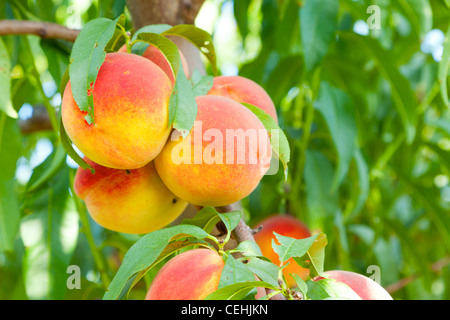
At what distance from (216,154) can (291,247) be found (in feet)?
0.40

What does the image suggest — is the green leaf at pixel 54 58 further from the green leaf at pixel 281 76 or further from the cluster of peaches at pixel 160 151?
the green leaf at pixel 281 76

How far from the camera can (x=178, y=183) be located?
0.55 meters

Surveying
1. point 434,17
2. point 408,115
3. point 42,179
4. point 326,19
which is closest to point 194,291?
point 42,179

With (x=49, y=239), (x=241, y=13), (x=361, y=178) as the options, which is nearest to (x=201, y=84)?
(x=49, y=239)

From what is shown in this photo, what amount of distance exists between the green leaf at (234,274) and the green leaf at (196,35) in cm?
31

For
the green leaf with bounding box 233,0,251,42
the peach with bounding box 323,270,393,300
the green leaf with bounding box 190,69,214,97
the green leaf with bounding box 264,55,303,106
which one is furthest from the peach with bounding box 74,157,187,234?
the green leaf with bounding box 233,0,251,42

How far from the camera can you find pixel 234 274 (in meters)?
0.46

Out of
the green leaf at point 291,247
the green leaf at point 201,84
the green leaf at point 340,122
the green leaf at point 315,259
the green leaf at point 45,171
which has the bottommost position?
the green leaf at point 45,171

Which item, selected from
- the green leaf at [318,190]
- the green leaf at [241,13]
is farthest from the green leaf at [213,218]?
the green leaf at [241,13]

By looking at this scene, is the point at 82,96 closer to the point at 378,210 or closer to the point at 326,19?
the point at 326,19

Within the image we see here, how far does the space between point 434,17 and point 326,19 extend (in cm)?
58

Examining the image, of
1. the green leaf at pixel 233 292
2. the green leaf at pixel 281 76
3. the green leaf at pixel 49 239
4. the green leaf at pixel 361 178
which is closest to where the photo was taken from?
the green leaf at pixel 233 292

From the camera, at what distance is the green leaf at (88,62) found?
494 mm

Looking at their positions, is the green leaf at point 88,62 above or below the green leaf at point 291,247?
above
